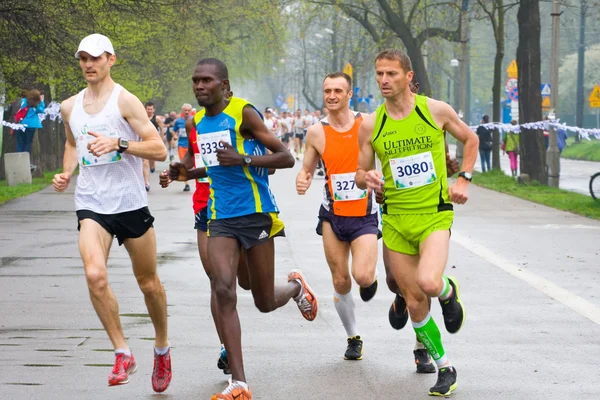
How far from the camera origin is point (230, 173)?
708 centimetres

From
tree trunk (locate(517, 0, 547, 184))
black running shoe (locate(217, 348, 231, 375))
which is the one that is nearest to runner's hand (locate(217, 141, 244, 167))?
black running shoe (locate(217, 348, 231, 375))

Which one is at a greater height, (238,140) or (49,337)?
(238,140)

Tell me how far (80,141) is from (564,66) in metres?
75.5

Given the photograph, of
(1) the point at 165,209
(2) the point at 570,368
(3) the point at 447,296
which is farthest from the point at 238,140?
(1) the point at 165,209

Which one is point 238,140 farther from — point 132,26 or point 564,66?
point 564,66

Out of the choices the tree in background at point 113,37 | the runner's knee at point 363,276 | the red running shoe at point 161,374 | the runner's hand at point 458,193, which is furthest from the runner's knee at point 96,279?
the tree in background at point 113,37

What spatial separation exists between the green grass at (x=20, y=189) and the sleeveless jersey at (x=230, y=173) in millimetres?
15569

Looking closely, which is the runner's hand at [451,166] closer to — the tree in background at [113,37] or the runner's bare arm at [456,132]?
the runner's bare arm at [456,132]

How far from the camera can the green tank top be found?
711 cm

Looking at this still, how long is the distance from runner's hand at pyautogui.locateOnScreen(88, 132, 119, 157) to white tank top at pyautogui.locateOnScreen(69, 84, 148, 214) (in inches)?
8.2

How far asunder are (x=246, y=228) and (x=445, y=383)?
4.56ft

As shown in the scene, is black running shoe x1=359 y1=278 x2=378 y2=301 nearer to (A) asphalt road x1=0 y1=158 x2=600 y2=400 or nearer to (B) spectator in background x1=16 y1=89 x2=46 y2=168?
(A) asphalt road x1=0 y1=158 x2=600 y2=400

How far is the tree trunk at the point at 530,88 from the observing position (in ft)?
91.6

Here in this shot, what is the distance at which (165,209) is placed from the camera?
2131 centimetres
